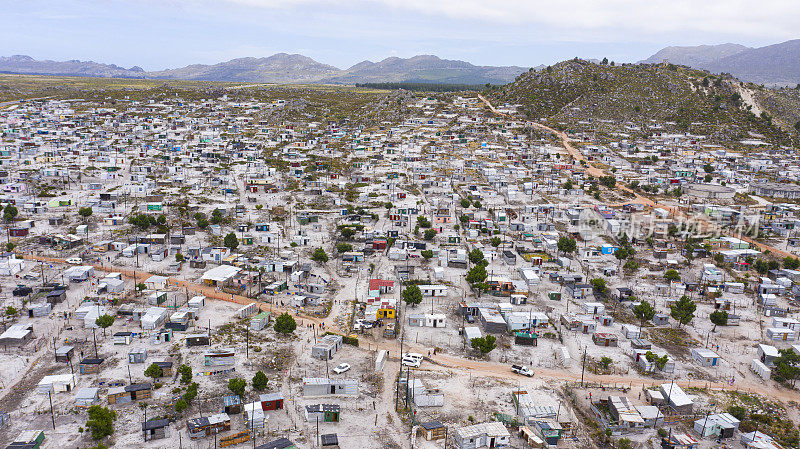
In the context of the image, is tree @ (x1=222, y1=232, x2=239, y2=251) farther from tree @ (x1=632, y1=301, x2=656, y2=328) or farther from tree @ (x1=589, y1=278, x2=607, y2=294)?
tree @ (x1=632, y1=301, x2=656, y2=328)

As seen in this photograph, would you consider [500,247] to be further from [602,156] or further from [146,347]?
[602,156]

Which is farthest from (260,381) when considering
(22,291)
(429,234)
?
(429,234)

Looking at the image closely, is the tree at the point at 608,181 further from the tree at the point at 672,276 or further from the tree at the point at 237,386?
the tree at the point at 237,386

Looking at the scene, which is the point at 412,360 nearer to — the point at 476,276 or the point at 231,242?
the point at 476,276

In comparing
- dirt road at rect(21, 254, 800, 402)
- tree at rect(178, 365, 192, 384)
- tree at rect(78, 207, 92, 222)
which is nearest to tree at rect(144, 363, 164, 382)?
tree at rect(178, 365, 192, 384)

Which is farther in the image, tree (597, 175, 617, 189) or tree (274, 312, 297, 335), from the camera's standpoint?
tree (597, 175, 617, 189)

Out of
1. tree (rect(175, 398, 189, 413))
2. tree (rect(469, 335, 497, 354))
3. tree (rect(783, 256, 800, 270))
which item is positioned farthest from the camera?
tree (rect(783, 256, 800, 270))

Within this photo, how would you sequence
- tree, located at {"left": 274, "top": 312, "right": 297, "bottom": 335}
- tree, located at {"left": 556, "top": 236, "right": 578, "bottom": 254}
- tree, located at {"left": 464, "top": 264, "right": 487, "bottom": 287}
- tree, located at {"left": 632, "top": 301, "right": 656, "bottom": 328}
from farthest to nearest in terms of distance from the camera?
tree, located at {"left": 556, "top": 236, "right": 578, "bottom": 254}, tree, located at {"left": 464, "top": 264, "right": 487, "bottom": 287}, tree, located at {"left": 632, "top": 301, "right": 656, "bottom": 328}, tree, located at {"left": 274, "top": 312, "right": 297, "bottom": 335}
